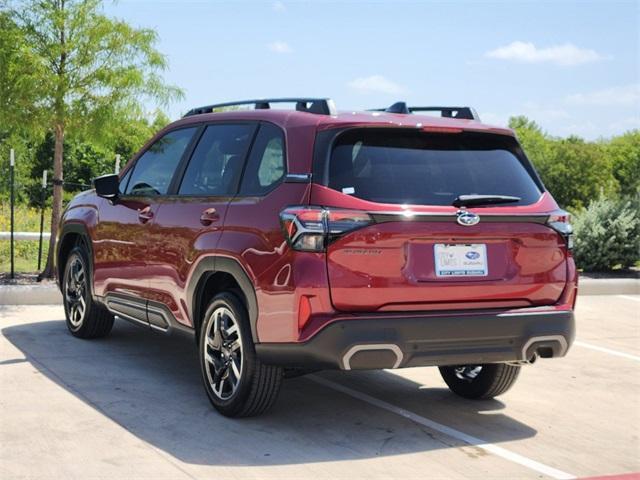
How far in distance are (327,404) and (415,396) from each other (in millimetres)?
707

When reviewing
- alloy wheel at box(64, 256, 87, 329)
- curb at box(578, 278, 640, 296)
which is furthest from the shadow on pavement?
curb at box(578, 278, 640, 296)

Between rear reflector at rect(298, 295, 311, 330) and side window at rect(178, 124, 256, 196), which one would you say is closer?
rear reflector at rect(298, 295, 311, 330)

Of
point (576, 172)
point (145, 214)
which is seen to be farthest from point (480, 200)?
point (576, 172)

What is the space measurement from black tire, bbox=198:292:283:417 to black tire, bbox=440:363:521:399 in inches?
61.9

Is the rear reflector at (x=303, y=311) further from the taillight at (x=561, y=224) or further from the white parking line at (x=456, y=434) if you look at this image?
the taillight at (x=561, y=224)

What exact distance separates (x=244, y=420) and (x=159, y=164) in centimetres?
223

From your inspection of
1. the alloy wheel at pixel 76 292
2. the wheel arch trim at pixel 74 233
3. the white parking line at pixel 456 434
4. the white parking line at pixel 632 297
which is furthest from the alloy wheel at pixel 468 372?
the white parking line at pixel 632 297

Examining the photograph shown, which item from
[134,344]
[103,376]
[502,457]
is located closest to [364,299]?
[502,457]

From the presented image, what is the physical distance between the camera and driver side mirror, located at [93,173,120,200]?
7.18 m

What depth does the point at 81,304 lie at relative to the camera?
8055 mm

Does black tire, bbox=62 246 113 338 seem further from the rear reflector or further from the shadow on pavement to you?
the rear reflector

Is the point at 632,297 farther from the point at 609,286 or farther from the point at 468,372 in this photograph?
the point at 468,372

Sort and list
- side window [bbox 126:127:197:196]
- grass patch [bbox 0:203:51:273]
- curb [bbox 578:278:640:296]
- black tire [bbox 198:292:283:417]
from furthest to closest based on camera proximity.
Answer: grass patch [bbox 0:203:51:273] < curb [bbox 578:278:640:296] < side window [bbox 126:127:197:196] < black tire [bbox 198:292:283:417]

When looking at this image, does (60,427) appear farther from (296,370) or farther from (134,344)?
(134,344)
